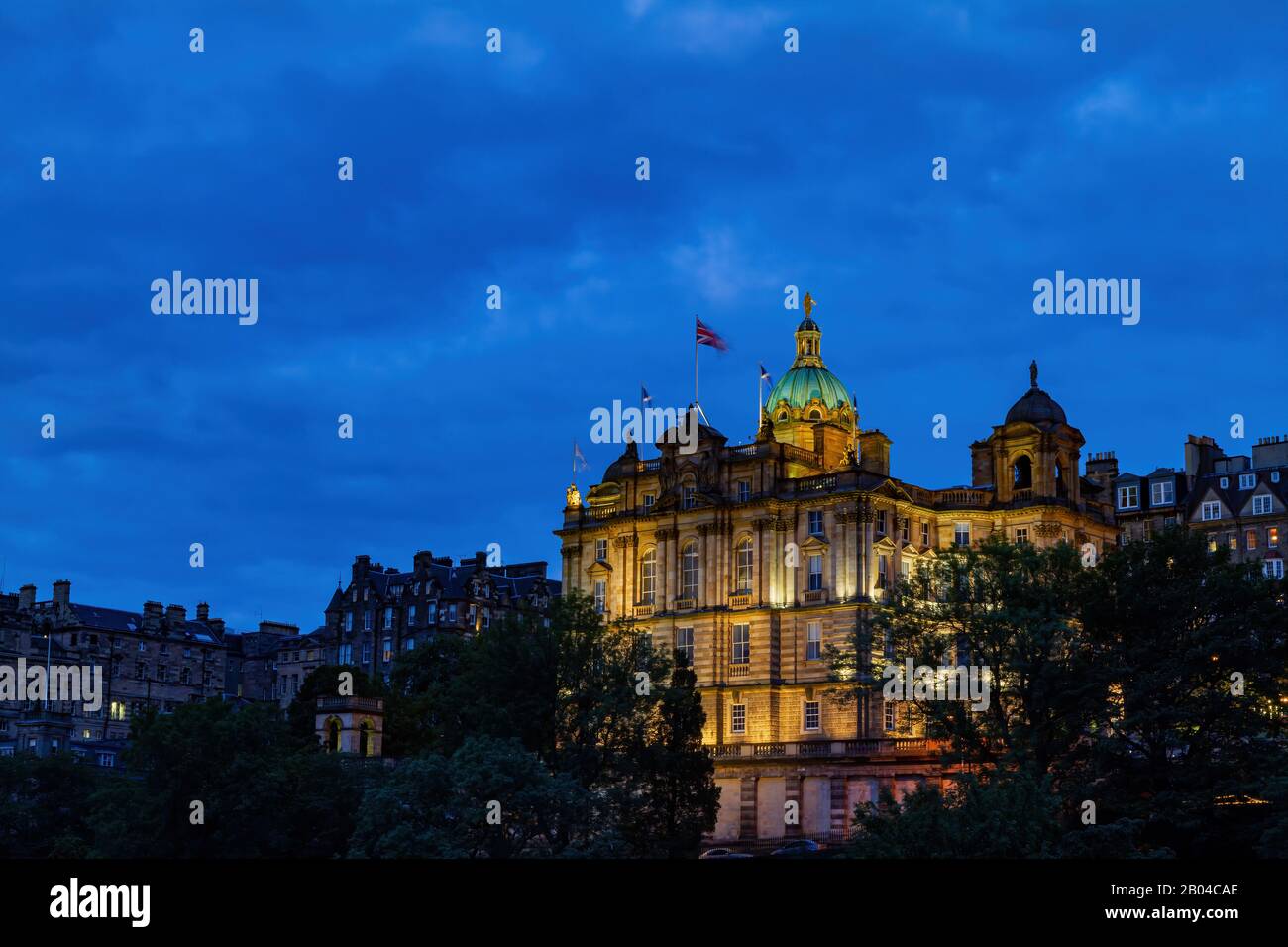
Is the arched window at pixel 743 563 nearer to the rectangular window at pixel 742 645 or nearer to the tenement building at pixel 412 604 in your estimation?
the rectangular window at pixel 742 645

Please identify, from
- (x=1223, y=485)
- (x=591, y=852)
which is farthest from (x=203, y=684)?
(x=591, y=852)

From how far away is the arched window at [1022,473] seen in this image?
121 meters

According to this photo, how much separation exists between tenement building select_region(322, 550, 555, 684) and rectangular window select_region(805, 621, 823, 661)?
65019 mm

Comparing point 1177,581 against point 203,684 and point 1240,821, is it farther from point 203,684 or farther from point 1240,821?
point 203,684

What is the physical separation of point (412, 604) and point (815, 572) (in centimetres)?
7257

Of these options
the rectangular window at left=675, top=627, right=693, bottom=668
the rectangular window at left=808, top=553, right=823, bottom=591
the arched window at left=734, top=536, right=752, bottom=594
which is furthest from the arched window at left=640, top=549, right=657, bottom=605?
the rectangular window at left=808, top=553, right=823, bottom=591

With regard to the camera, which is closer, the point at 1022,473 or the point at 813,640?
the point at 813,640

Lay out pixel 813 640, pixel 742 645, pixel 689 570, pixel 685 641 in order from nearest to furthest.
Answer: pixel 813 640 < pixel 742 645 < pixel 685 641 < pixel 689 570

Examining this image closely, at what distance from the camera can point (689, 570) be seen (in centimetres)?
12150

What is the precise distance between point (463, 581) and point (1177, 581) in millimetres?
102394

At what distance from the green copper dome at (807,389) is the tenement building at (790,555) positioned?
3937 mm

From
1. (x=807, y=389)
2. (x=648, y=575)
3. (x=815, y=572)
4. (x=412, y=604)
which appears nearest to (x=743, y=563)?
(x=815, y=572)

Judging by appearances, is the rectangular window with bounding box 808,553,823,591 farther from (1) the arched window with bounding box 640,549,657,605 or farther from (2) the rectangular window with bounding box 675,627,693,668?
(1) the arched window with bounding box 640,549,657,605

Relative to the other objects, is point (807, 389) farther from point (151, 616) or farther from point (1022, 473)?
point (151, 616)
